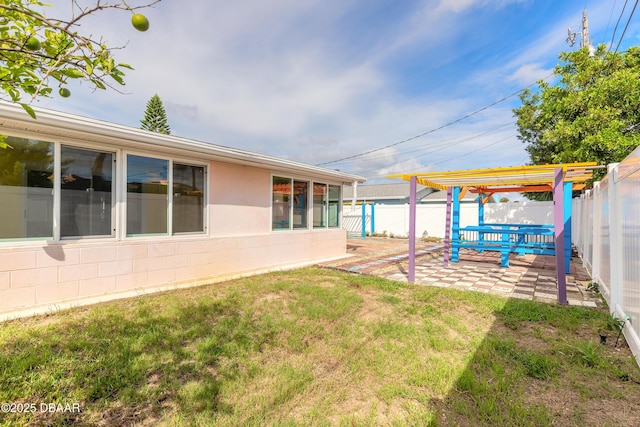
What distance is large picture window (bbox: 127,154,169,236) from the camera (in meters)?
5.00

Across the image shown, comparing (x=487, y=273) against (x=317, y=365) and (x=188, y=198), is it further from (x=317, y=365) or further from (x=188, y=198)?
(x=188, y=198)

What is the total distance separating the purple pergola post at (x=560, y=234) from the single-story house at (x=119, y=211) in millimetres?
5402

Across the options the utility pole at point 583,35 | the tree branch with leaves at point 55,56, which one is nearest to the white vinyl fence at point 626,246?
the tree branch with leaves at point 55,56

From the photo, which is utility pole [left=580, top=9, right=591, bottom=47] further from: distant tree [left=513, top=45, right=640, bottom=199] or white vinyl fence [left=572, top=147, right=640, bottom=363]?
white vinyl fence [left=572, top=147, right=640, bottom=363]

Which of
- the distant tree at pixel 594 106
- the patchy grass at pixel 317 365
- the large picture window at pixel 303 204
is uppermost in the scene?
the distant tree at pixel 594 106

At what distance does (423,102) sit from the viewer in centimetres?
1433

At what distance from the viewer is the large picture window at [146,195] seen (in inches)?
197

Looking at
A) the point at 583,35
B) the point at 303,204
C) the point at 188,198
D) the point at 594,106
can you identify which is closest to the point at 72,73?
the point at 188,198

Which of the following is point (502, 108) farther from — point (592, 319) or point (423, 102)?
point (592, 319)

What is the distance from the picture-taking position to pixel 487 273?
6793mm

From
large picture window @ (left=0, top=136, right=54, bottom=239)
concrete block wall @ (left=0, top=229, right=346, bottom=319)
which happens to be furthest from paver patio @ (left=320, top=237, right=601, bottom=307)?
large picture window @ (left=0, top=136, right=54, bottom=239)

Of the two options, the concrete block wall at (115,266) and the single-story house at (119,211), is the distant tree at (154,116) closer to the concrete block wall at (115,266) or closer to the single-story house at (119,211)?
the single-story house at (119,211)

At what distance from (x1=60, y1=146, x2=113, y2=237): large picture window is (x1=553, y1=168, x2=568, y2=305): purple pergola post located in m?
7.42

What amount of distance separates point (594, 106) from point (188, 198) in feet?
37.5
